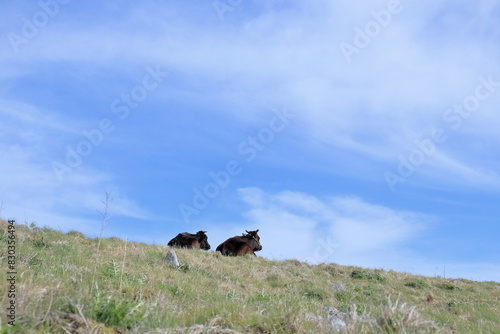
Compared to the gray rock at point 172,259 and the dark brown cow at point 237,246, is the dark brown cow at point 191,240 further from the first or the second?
the gray rock at point 172,259

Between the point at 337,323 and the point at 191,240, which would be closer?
the point at 337,323

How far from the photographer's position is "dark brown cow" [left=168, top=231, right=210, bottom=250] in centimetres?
2673

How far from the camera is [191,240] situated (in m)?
27.0

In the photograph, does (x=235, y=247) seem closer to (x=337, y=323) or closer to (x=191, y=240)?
(x=191, y=240)

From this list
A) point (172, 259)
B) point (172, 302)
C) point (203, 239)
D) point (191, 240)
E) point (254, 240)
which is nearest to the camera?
point (172, 302)

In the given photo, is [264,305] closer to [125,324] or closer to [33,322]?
[125,324]

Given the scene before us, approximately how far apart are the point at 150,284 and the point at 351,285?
1120 centimetres

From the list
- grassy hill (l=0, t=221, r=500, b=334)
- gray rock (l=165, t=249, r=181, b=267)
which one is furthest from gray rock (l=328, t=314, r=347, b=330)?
gray rock (l=165, t=249, r=181, b=267)

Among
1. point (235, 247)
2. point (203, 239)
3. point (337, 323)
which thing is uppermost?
point (203, 239)

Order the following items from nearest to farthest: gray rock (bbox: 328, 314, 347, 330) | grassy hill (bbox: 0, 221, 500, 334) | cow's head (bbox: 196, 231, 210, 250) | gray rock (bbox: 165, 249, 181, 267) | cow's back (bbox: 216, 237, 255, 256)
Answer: grassy hill (bbox: 0, 221, 500, 334)
gray rock (bbox: 328, 314, 347, 330)
gray rock (bbox: 165, 249, 181, 267)
cow's back (bbox: 216, 237, 255, 256)
cow's head (bbox: 196, 231, 210, 250)

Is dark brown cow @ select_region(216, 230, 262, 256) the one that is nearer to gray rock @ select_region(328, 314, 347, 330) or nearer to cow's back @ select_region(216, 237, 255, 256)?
cow's back @ select_region(216, 237, 255, 256)

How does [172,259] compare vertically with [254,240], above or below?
below

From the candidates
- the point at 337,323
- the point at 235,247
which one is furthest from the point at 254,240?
the point at 337,323

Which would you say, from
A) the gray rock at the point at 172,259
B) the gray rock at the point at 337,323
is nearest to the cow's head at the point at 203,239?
the gray rock at the point at 172,259
